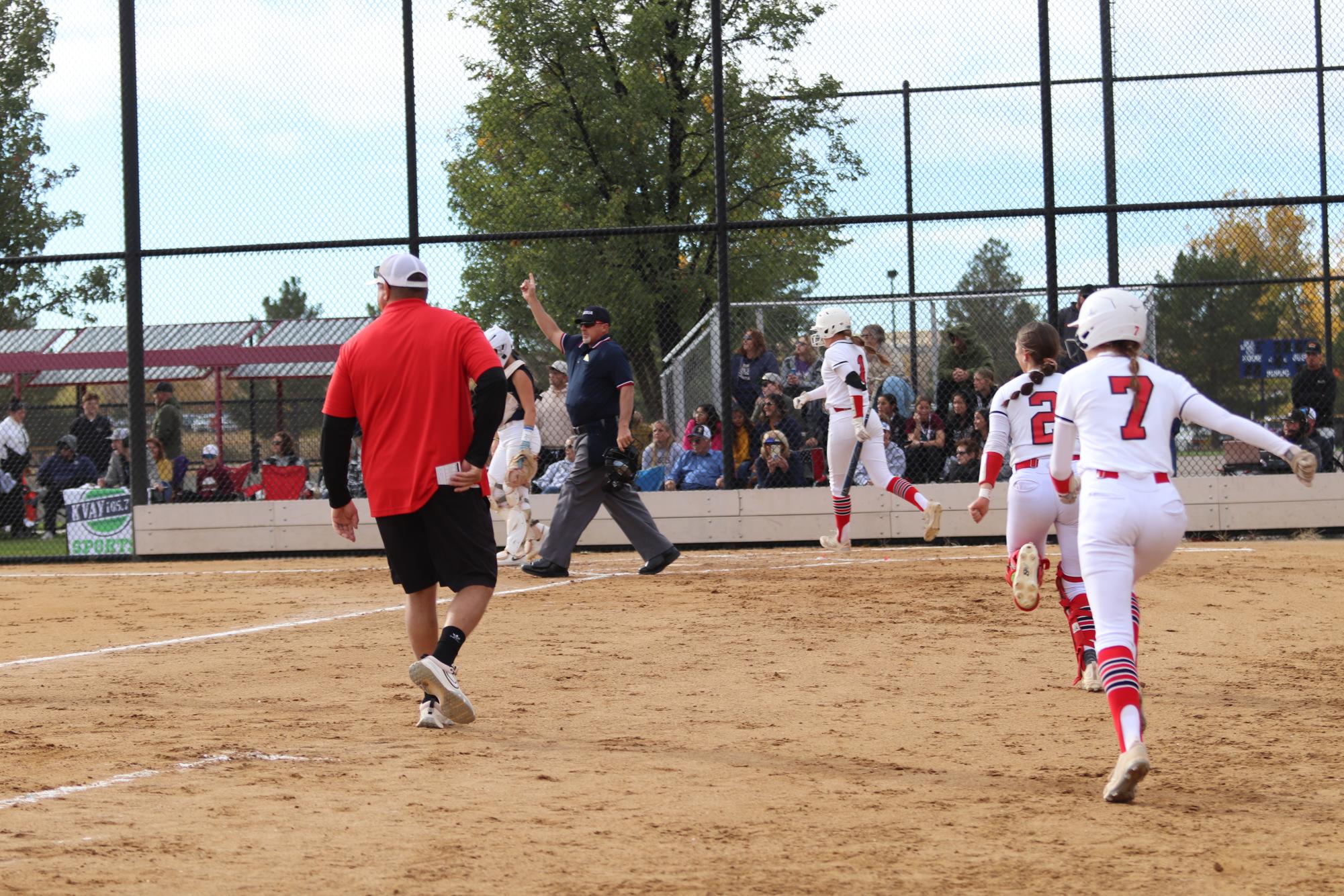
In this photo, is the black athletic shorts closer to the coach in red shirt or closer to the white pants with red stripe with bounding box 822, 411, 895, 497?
the coach in red shirt

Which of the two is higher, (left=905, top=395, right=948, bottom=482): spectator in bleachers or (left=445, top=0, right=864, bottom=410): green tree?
(left=445, top=0, right=864, bottom=410): green tree

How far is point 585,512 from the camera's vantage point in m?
11.7

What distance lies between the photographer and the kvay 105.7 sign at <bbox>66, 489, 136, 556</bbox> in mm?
16234

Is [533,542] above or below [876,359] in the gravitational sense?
below

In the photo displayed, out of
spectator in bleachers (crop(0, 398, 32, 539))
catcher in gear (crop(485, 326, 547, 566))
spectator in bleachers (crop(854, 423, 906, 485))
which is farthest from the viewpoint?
spectator in bleachers (crop(0, 398, 32, 539))

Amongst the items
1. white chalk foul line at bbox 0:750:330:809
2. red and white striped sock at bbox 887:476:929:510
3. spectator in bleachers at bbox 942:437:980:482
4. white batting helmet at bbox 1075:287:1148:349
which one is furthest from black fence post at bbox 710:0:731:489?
white chalk foul line at bbox 0:750:330:809

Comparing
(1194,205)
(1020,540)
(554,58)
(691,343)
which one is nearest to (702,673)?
(1020,540)

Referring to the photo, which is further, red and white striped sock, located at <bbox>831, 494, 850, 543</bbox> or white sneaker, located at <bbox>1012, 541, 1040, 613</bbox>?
red and white striped sock, located at <bbox>831, 494, 850, 543</bbox>

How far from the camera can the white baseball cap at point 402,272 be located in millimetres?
6480

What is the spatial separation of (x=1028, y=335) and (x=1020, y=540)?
1.05m

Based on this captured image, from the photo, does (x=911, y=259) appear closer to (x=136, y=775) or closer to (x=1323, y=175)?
(x=1323, y=175)

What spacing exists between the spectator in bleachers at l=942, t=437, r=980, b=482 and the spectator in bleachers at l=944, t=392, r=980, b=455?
3.5 inches

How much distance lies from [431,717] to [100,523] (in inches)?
448

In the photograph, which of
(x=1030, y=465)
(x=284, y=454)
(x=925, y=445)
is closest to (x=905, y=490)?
(x=925, y=445)
